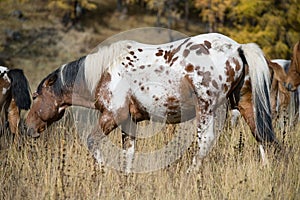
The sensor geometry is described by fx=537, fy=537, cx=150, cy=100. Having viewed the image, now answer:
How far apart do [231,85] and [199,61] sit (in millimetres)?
442

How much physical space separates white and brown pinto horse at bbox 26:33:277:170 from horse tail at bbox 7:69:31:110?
2165 mm

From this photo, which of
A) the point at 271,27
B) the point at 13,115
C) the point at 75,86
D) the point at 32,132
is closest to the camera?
the point at 75,86

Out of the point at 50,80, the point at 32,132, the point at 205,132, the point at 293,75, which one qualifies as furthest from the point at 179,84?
the point at 293,75

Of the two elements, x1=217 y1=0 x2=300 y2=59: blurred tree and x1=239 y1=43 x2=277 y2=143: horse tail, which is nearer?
x1=239 y1=43 x2=277 y2=143: horse tail

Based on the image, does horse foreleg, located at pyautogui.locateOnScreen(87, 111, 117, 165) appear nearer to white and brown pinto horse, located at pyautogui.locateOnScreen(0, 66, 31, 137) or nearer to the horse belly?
the horse belly

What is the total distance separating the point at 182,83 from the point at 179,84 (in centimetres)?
4

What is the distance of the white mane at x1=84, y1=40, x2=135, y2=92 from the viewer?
620 centimetres

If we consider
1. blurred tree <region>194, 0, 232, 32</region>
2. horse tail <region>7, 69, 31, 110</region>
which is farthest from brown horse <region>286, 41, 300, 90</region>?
blurred tree <region>194, 0, 232, 32</region>

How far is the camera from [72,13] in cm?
3981

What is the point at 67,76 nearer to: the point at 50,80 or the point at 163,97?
the point at 50,80

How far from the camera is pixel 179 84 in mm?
5895

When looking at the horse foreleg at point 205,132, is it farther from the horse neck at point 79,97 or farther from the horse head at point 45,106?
the horse head at point 45,106

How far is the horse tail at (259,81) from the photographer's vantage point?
19.4 ft

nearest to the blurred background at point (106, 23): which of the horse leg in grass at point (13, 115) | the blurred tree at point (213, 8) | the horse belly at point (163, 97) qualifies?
the blurred tree at point (213, 8)
